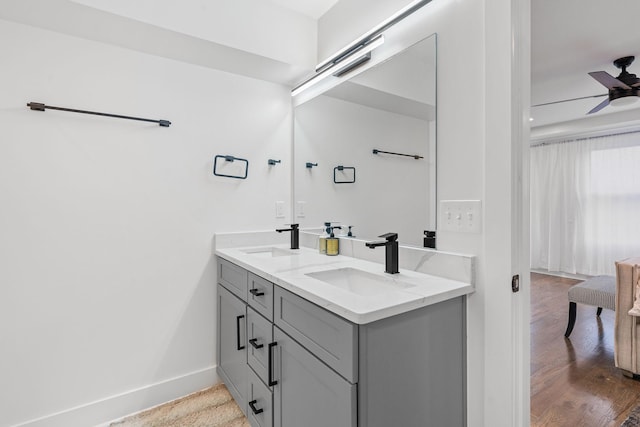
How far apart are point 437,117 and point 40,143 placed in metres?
1.91

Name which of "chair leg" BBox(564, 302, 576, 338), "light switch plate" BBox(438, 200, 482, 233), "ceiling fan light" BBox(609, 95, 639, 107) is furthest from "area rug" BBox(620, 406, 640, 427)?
"ceiling fan light" BBox(609, 95, 639, 107)

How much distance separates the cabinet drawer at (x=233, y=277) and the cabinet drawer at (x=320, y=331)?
418 mm

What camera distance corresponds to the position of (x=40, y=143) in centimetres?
157

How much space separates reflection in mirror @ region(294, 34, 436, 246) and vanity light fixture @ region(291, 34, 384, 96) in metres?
0.07

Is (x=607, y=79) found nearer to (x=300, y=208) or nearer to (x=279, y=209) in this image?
(x=300, y=208)

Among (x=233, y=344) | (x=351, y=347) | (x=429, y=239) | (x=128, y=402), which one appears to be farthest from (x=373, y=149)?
(x=128, y=402)

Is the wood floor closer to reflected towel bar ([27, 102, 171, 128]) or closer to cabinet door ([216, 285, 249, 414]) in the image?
cabinet door ([216, 285, 249, 414])

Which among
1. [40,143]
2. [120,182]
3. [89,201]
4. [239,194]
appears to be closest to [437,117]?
[239,194]

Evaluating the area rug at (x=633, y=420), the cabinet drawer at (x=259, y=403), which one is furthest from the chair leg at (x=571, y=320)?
the cabinet drawer at (x=259, y=403)

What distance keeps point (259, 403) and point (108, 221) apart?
1.25 meters

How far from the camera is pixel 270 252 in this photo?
7.20 ft

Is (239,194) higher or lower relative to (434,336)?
higher

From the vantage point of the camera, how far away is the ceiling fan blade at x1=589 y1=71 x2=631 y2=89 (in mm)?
2420

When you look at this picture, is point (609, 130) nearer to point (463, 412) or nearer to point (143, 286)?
point (463, 412)
